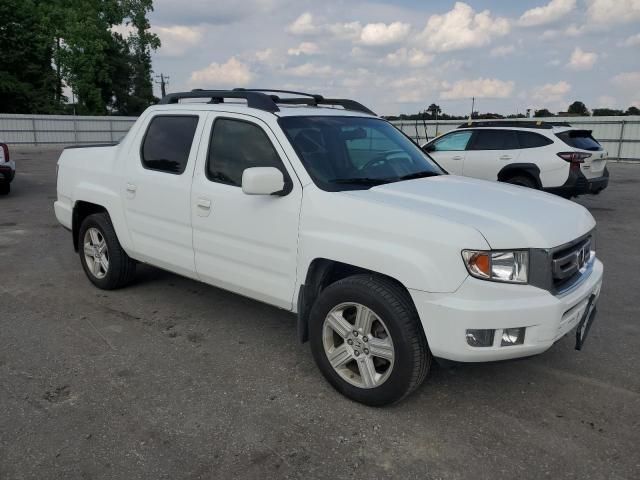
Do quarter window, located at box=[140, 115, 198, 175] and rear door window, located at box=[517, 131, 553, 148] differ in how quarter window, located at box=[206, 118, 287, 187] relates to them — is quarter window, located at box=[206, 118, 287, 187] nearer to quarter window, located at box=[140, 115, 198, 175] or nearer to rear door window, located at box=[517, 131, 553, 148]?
quarter window, located at box=[140, 115, 198, 175]

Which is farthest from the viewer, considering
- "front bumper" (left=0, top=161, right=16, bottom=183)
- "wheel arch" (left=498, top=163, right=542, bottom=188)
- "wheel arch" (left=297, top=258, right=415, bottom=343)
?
"front bumper" (left=0, top=161, right=16, bottom=183)

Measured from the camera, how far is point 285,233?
11.6 feet

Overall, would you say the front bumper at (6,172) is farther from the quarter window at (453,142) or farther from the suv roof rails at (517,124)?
the suv roof rails at (517,124)

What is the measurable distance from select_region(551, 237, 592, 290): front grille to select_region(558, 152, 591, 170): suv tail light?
6.91 meters

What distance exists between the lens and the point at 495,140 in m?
10.6

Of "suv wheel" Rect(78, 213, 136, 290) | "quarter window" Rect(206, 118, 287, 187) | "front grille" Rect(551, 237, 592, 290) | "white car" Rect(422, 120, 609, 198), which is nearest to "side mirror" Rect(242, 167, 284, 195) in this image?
"quarter window" Rect(206, 118, 287, 187)

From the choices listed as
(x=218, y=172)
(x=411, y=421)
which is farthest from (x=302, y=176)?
(x=411, y=421)

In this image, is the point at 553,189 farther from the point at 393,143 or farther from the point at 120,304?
the point at 120,304

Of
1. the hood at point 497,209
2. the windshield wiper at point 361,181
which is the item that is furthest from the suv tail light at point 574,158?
the windshield wiper at point 361,181

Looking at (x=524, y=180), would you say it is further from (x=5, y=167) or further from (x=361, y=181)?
(x=5, y=167)

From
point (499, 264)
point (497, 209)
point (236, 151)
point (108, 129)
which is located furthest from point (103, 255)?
point (108, 129)

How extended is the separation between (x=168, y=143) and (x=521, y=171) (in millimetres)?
7666

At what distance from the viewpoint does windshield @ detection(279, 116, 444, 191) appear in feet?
11.9

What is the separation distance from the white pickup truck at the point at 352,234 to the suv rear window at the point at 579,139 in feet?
21.6
